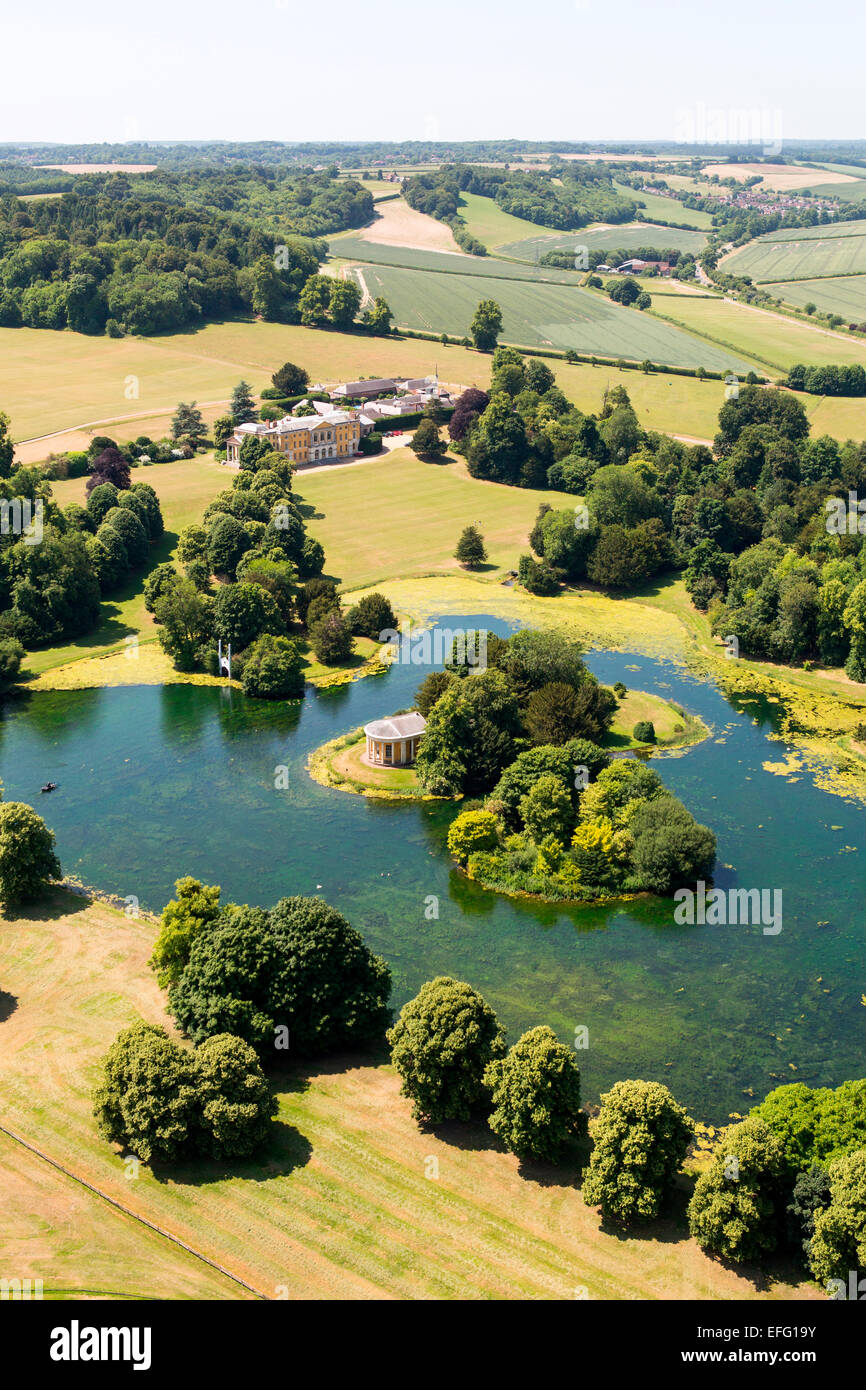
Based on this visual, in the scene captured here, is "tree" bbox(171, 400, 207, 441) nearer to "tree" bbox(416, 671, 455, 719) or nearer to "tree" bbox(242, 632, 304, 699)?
"tree" bbox(242, 632, 304, 699)

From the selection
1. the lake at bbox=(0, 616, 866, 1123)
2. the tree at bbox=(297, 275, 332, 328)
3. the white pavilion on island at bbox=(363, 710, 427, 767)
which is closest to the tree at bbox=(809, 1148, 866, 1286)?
the lake at bbox=(0, 616, 866, 1123)

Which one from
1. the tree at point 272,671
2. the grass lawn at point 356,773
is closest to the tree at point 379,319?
the tree at point 272,671

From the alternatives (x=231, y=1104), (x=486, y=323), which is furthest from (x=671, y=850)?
(x=486, y=323)

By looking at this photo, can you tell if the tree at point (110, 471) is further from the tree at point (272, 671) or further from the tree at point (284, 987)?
the tree at point (284, 987)

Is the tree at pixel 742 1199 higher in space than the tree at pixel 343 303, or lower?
lower

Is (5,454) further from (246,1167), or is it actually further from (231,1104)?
(246,1167)

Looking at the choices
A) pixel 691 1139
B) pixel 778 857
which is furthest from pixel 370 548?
pixel 691 1139
